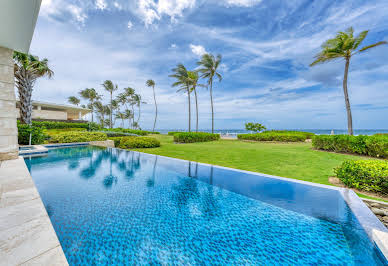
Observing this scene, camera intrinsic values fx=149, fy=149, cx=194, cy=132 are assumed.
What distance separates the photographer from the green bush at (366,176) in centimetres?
373

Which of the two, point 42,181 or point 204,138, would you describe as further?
point 204,138

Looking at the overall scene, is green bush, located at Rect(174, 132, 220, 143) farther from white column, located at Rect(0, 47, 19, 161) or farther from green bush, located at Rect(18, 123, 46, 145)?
white column, located at Rect(0, 47, 19, 161)

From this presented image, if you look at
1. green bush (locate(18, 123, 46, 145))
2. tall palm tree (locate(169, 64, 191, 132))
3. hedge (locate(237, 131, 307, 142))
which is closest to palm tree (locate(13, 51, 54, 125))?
green bush (locate(18, 123, 46, 145))

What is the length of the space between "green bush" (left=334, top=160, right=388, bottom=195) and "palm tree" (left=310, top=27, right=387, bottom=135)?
12.4 meters

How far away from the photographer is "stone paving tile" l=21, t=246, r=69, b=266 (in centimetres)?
149

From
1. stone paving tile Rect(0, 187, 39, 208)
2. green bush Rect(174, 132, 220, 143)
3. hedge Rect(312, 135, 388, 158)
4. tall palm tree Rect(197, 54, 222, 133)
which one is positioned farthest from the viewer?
tall palm tree Rect(197, 54, 222, 133)

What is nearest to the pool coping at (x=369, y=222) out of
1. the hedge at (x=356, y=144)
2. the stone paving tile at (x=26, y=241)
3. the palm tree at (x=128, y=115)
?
the stone paving tile at (x=26, y=241)

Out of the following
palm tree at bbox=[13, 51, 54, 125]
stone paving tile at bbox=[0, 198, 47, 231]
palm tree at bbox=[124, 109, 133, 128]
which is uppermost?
palm tree at bbox=[124, 109, 133, 128]

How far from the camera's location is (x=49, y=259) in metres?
1.55

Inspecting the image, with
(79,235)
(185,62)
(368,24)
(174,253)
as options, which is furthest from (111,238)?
(185,62)

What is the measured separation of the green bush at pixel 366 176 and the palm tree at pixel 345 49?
40.8ft

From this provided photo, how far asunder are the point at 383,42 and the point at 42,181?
21.3 m

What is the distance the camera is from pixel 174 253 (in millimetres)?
2273

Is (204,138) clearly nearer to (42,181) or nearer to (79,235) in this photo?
(42,181)
